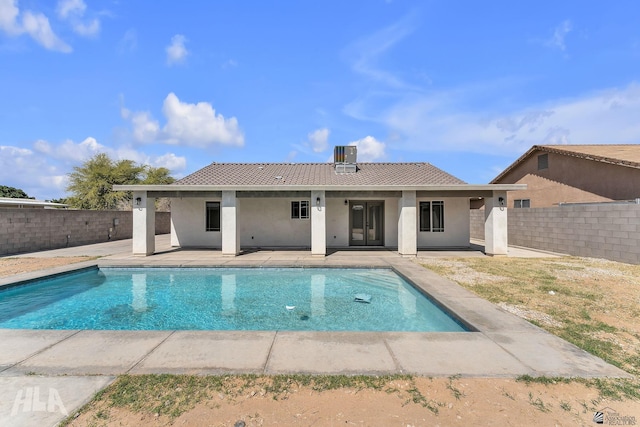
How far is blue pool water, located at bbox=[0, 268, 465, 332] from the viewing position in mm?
5922

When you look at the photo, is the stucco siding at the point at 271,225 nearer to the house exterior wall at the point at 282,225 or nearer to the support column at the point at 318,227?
the house exterior wall at the point at 282,225

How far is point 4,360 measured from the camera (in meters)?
3.76

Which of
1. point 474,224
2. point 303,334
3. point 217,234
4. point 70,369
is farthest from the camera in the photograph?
point 474,224

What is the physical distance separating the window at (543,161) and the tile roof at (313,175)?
816 cm

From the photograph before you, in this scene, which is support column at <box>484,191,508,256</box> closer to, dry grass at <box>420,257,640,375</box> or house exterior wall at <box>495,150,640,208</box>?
dry grass at <box>420,257,640,375</box>

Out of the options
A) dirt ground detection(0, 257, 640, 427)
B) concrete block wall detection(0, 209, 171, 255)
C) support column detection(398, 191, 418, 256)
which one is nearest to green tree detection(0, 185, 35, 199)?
concrete block wall detection(0, 209, 171, 255)

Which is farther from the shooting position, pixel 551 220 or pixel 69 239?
pixel 69 239

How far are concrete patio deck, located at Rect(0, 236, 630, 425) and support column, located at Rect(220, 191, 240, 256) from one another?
7854mm

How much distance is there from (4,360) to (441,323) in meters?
6.59

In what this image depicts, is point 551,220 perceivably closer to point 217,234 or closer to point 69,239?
point 217,234

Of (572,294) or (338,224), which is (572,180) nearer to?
(338,224)

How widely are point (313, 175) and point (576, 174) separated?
1515 cm

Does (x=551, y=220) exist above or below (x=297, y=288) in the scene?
above

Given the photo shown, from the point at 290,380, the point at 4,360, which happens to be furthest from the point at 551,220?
the point at 4,360
